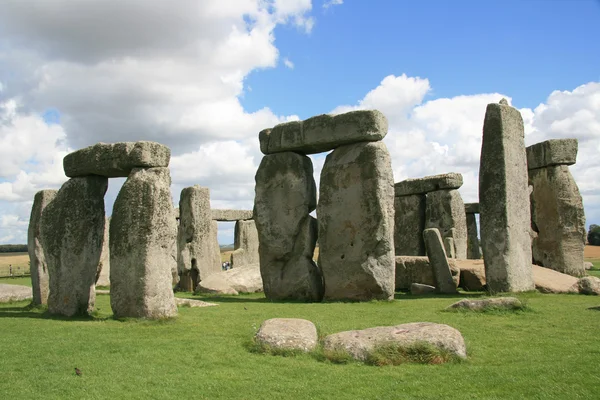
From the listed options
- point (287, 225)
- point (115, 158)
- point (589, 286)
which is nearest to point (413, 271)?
point (287, 225)

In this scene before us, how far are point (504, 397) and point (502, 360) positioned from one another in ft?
4.32

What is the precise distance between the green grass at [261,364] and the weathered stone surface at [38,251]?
8.82 ft

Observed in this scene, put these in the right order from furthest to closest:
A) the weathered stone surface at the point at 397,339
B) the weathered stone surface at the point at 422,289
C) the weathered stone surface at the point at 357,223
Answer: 1. the weathered stone surface at the point at 422,289
2. the weathered stone surface at the point at 357,223
3. the weathered stone surface at the point at 397,339

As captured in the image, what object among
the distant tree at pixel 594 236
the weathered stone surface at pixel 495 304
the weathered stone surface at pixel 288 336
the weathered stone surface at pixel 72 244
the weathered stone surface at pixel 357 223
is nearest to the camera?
the weathered stone surface at pixel 288 336

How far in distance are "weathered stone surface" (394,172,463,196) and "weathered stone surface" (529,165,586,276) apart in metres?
3.33

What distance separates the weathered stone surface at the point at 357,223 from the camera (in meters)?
12.1

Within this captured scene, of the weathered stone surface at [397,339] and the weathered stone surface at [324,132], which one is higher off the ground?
the weathered stone surface at [324,132]

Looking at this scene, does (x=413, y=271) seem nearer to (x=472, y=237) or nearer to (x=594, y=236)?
(x=472, y=237)

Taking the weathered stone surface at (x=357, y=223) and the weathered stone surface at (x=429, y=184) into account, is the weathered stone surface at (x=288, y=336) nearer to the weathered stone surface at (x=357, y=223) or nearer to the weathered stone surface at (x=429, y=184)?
the weathered stone surface at (x=357, y=223)

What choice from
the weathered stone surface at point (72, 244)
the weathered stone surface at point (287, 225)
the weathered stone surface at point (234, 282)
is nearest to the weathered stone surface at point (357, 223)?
the weathered stone surface at point (287, 225)

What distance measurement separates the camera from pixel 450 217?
19172mm

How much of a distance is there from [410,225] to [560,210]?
Result: 5578 millimetres

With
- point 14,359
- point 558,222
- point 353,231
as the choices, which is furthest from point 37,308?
point 558,222

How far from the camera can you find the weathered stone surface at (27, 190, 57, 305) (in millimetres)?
11961
